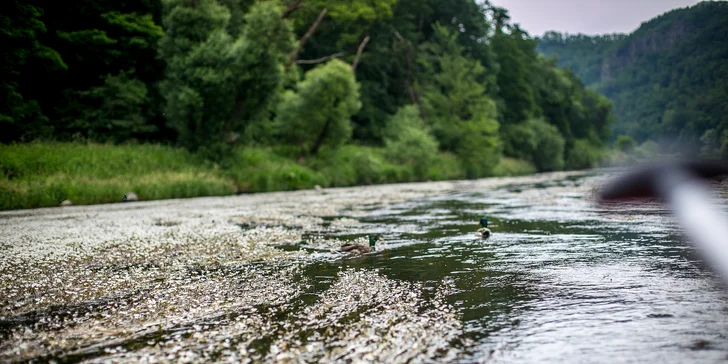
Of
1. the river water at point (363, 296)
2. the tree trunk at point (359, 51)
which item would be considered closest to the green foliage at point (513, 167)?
the tree trunk at point (359, 51)

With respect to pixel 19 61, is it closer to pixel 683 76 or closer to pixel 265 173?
pixel 265 173

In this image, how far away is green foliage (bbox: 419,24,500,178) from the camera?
70438 mm

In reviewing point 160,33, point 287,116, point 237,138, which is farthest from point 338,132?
point 160,33

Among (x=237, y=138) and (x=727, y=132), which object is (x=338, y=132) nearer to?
(x=237, y=138)

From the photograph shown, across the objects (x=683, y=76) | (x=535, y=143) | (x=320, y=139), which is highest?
(x=683, y=76)

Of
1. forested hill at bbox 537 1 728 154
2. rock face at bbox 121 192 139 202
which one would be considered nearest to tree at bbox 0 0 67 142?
rock face at bbox 121 192 139 202

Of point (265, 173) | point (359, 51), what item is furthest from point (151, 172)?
point (359, 51)

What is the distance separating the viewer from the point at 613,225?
57.8 ft

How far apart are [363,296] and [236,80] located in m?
34.3

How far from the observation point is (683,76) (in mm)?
38500

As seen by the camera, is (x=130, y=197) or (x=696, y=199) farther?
(x=130, y=197)

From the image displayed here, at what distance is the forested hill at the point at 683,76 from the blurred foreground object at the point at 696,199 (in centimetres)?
324

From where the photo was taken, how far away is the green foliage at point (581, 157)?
10281 centimetres

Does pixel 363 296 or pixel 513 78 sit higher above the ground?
pixel 513 78
